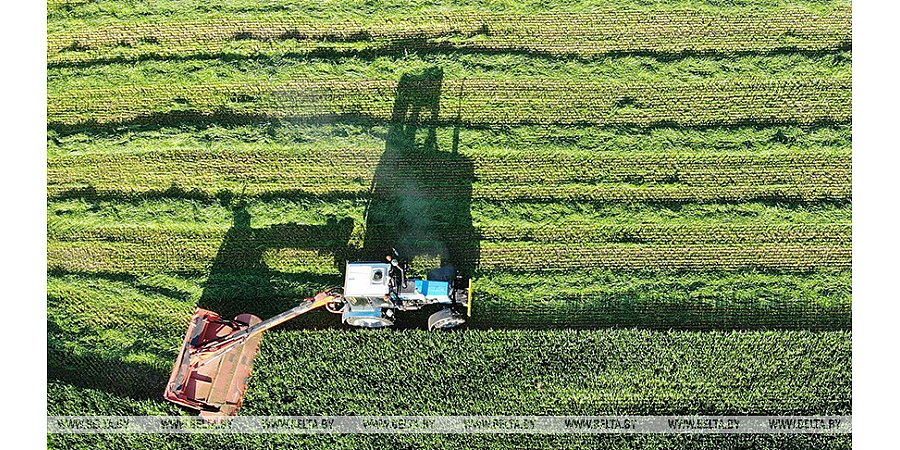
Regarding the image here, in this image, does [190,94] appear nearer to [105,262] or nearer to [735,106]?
[105,262]

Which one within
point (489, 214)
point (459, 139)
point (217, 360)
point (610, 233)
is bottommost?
point (217, 360)

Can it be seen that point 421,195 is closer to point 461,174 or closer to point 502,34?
point 461,174

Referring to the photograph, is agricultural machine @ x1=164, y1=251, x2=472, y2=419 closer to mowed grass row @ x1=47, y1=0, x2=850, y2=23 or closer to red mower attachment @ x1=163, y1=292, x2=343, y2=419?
red mower attachment @ x1=163, y1=292, x2=343, y2=419

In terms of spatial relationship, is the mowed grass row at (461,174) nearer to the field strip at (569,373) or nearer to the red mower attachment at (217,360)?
the red mower attachment at (217,360)

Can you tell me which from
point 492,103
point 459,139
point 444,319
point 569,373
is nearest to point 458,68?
point 492,103

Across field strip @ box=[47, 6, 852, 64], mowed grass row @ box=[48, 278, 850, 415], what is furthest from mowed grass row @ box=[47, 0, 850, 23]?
mowed grass row @ box=[48, 278, 850, 415]

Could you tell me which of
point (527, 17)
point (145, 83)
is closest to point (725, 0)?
point (527, 17)

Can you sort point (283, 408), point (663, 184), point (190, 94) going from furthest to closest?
point (190, 94)
point (663, 184)
point (283, 408)
